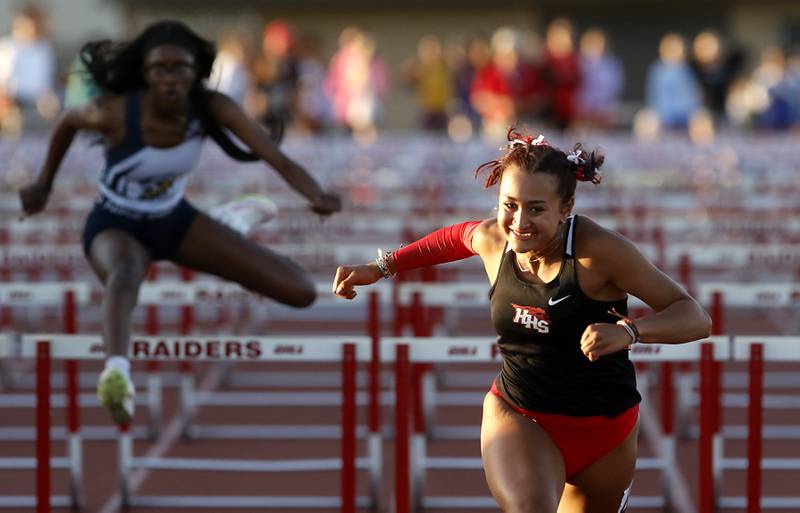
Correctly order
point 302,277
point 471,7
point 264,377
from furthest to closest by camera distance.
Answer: point 471,7, point 264,377, point 302,277

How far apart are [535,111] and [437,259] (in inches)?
546

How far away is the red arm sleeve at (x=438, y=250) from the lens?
435cm

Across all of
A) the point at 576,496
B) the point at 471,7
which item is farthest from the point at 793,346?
the point at 471,7

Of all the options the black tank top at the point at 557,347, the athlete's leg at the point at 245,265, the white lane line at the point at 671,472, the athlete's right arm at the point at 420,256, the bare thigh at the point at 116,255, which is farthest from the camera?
the athlete's leg at the point at 245,265

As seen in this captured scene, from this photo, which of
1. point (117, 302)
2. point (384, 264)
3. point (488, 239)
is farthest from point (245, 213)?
point (488, 239)

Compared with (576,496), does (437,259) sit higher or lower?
higher

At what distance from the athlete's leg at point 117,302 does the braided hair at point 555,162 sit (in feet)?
4.82

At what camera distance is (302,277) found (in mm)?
6141

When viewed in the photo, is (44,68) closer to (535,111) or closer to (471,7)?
(535,111)

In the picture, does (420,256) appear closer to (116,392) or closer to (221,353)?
(221,353)

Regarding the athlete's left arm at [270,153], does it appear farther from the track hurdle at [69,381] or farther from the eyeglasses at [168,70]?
the track hurdle at [69,381]

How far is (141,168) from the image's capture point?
5.99 meters

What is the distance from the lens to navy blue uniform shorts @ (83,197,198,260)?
5.99 metres

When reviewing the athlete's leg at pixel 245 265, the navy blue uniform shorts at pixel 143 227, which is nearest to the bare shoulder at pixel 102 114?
the navy blue uniform shorts at pixel 143 227
